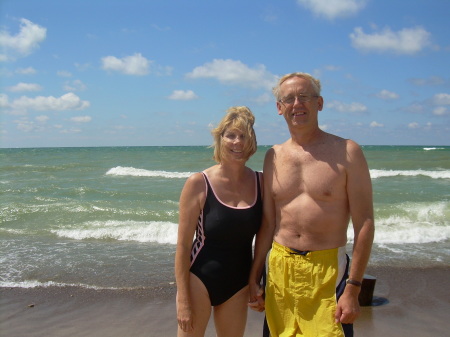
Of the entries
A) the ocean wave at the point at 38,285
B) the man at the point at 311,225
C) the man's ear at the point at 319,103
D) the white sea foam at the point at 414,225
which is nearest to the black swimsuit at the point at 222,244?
the man at the point at 311,225

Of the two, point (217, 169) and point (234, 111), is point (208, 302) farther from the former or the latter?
point (234, 111)

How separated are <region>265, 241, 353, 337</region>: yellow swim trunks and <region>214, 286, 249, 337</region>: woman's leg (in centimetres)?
22

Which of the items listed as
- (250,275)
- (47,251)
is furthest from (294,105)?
(47,251)

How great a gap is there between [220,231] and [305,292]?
0.63m

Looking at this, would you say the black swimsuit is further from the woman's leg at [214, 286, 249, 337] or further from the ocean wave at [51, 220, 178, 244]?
the ocean wave at [51, 220, 178, 244]

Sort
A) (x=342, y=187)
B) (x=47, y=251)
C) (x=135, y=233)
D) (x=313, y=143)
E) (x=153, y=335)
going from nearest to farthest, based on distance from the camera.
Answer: (x=342, y=187) → (x=313, y=143) → (x=153, y=335) → (x=47, y=251) → (x=135, y=233)

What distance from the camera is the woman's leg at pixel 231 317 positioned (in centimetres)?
273

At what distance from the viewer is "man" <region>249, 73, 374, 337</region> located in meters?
2.46

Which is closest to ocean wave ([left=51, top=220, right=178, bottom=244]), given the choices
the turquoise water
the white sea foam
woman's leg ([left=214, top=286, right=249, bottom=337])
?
the turquoise water

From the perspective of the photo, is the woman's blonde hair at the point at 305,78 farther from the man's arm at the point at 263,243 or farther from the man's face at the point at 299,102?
the man's arm at the point at 263,243

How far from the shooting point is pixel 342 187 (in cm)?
250

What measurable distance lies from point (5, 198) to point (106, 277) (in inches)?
397

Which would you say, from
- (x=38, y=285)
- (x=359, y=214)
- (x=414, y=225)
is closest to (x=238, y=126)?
(x=359, y=214)

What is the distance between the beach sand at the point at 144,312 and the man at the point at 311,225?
1970 millimetres
